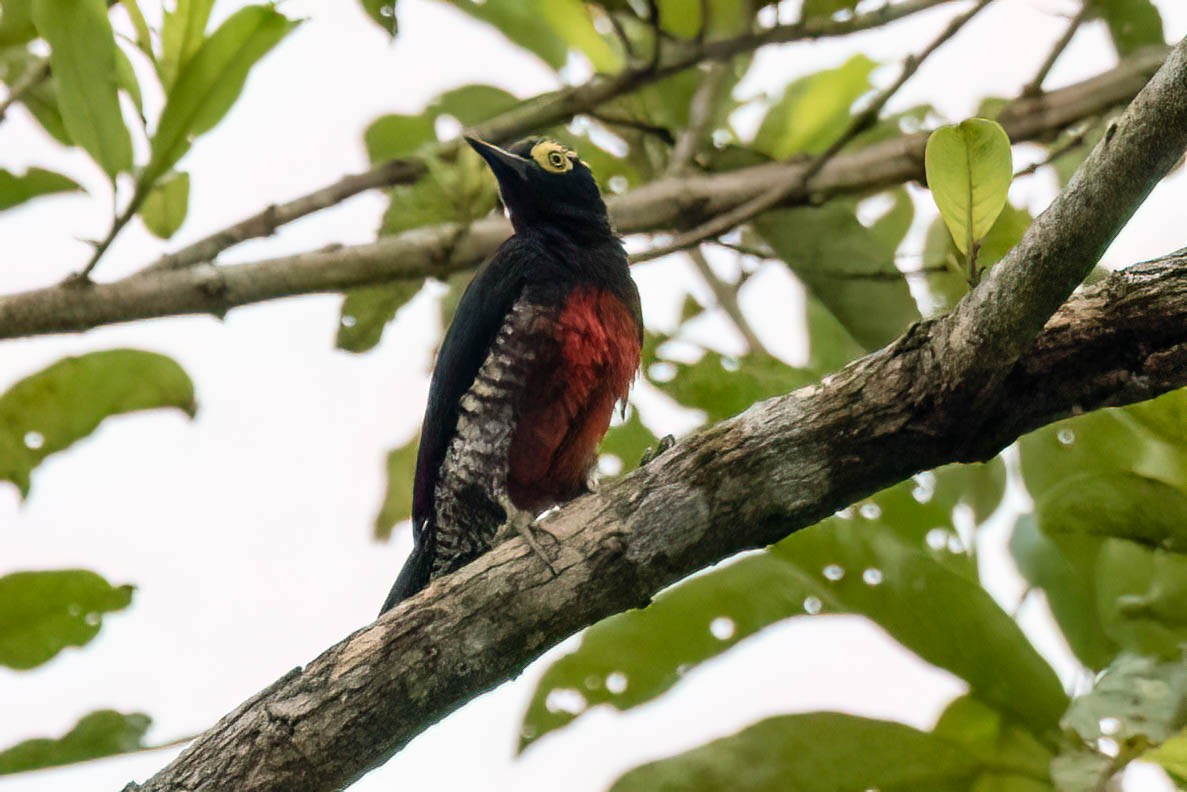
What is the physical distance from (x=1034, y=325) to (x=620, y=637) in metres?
1.40

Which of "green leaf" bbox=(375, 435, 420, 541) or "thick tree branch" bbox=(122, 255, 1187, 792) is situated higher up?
"green leaf" bbox=(375, 435, 420, 541)

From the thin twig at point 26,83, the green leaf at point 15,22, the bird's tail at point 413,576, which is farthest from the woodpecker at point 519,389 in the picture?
the green leaf at point 15,22

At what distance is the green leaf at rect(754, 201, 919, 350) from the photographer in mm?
3777

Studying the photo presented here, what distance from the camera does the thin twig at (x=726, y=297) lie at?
14.7 feet

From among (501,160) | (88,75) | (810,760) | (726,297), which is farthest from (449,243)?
(810,760)

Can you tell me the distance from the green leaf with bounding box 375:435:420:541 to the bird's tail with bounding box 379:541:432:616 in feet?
1.65

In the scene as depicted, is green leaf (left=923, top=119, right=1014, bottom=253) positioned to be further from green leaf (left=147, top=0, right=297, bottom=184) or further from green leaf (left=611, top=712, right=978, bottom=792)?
green leaf (left=147, top=0, right=297, bottom=184)

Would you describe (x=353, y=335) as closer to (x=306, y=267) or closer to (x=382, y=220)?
(x=382, y=220)

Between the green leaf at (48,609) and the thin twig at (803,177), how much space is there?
1.69 metres

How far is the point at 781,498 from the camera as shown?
7.95 feet

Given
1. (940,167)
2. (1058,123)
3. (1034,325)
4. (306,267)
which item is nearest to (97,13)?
(306,267)

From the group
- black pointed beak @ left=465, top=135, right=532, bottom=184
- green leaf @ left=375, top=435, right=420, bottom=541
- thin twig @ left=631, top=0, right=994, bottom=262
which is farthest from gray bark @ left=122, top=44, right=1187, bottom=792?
green leaf @ left=375, top=435, right=420, bottom=541

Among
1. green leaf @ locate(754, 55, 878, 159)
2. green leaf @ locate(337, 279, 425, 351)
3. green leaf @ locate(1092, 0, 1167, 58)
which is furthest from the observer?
green leaf @ locate(754, 55, 878, 159)

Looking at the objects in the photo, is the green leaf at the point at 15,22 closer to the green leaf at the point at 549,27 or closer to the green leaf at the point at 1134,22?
the green leaf at the point at 549,27
